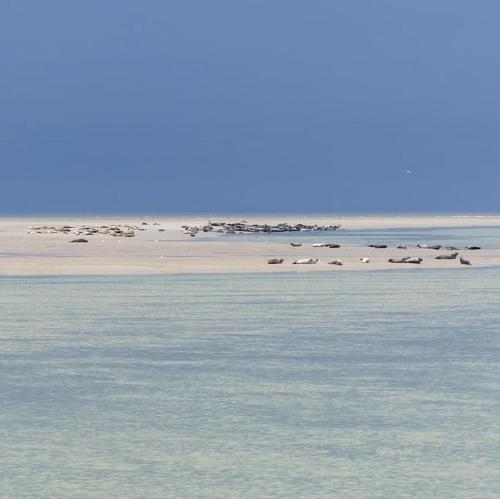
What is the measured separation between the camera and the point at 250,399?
43.3 ft

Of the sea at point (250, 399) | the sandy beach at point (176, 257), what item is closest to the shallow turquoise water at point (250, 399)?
the sea at point (250, 399)

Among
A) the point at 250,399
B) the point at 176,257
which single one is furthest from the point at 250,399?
the point at 176,257

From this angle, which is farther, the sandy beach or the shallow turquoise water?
the sandy beach

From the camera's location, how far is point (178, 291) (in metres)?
28.0

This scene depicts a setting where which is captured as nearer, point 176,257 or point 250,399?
point 250,399

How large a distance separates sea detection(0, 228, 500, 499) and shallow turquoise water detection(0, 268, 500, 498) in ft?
0.08

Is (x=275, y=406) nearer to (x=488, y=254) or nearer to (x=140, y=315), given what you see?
(x=140, y=315)

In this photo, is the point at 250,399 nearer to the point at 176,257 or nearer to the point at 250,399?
the point at 250,399

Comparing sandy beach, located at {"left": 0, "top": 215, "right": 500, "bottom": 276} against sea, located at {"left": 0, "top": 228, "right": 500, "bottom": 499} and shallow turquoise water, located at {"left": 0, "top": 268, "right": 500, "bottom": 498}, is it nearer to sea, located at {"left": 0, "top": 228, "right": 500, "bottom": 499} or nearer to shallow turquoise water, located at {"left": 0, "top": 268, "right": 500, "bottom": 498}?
sea, located at {"left": 0, "top": 228, "right": 500, "bottom": 499}

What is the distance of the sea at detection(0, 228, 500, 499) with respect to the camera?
32.2ft

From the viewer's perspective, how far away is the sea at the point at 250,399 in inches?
386

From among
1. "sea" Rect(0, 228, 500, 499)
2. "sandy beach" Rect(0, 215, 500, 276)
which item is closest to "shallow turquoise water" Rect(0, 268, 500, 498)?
"sea" Rect(0, 228, 500, 499)

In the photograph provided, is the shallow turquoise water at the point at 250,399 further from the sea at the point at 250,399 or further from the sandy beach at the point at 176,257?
the sandy beach at the point at 176,257

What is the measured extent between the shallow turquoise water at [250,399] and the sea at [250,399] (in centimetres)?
3
